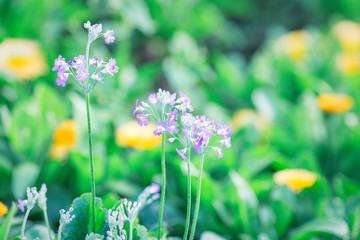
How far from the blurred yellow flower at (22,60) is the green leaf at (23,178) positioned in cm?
64

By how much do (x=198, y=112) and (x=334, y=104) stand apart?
668 mm

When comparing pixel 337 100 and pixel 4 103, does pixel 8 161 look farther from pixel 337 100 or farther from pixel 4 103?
pixel 337 100

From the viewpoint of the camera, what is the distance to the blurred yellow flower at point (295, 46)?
9.26 ft

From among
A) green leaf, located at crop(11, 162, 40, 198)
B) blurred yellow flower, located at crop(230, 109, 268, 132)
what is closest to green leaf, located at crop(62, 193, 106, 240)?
green leaf, located at crop(11, 162, 40, 198)

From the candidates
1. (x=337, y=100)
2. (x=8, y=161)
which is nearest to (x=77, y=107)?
(x=8, y=161)

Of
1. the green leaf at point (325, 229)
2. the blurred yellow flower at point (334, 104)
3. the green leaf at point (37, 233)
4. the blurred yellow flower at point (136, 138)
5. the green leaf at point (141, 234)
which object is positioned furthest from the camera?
the blurred yellow flower at point (334, 104)

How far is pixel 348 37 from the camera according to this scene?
296 centimetres

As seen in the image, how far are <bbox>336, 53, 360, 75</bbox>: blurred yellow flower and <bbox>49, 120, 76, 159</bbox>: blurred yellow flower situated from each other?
154cm

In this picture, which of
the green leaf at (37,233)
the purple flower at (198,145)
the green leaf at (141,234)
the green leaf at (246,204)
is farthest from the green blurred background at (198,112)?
the purple flower at (198,145)

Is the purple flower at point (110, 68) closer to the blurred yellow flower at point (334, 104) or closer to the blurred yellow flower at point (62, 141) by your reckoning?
the blurred yellow flower at point (62, 141)

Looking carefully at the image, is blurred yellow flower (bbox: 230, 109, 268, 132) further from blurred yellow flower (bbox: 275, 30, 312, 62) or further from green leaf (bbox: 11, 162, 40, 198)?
green leaf (bbox: 11, 162, 40, 198)

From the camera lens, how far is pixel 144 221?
156 cm

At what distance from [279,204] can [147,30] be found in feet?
3.63

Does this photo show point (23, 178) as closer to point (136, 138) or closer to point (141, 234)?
point (136, 138)
